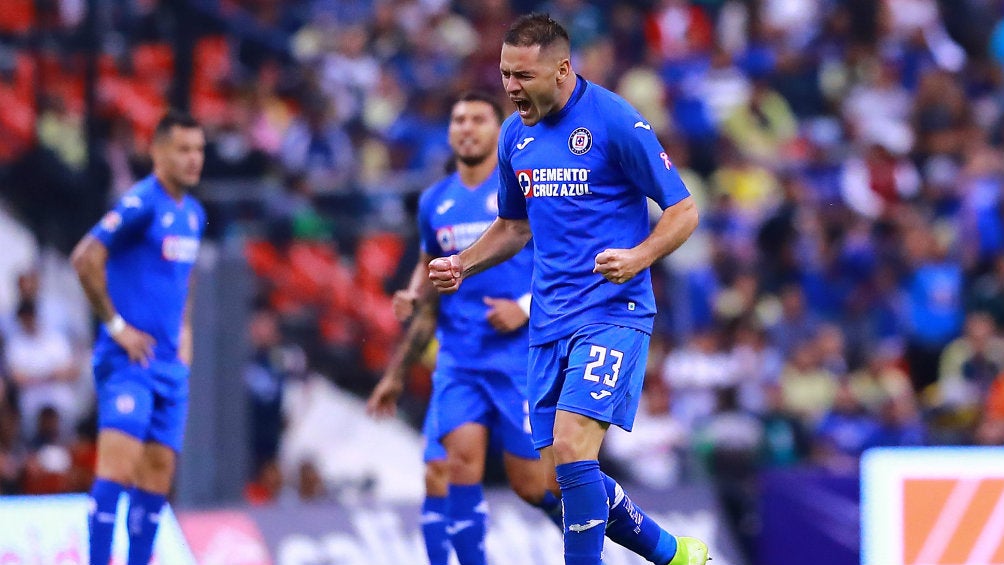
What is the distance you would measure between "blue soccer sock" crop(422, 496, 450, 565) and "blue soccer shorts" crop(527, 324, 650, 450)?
73.1 inches

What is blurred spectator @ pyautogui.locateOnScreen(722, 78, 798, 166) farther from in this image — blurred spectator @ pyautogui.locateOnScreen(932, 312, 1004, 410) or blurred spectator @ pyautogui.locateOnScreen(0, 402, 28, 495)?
blurred spectator @ pyautogui.locateOnScreen(0, 402, 28, 495)

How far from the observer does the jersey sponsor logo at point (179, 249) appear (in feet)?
31.6

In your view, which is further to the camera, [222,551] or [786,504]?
[786,504]

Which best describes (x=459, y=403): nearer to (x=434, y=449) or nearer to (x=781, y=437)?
(x=434, y=449)

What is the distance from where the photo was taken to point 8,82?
18.4 meters

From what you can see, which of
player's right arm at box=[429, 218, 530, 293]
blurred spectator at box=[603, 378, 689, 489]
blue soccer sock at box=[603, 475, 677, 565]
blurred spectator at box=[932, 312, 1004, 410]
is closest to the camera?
blue soccer sock at box=[603, 475, 677, 565]

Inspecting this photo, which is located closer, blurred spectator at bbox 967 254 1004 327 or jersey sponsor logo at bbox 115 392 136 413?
jersey sponsor logo at bbox 115 392 136 413

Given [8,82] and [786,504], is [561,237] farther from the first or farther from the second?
[8,82]

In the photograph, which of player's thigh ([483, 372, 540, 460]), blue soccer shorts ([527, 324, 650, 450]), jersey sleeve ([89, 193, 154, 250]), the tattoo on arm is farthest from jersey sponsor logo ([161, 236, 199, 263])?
blue soccer shorts ([527, 324, 650, 450])

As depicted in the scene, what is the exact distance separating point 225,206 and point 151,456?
243 inches

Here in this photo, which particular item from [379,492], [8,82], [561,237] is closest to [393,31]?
[8,82]

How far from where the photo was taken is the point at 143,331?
9.59 meters

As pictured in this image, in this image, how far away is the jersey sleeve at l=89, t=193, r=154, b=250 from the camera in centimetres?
938

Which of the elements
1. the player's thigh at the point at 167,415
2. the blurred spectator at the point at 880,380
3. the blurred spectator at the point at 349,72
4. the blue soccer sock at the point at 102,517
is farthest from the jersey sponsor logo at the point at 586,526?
the blurred spectator at the point at 349,72
